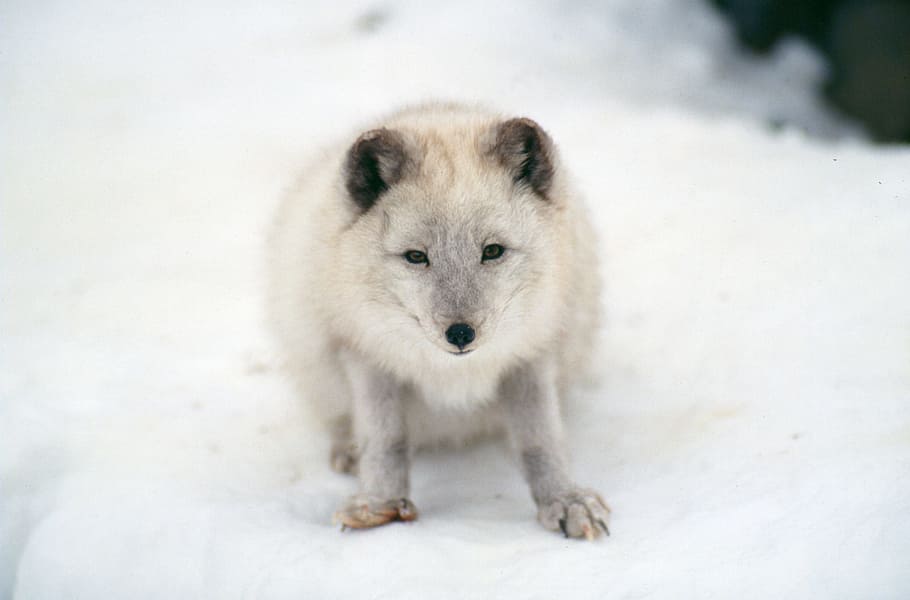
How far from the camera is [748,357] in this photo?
382 centimetres

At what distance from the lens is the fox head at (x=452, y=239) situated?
264cm

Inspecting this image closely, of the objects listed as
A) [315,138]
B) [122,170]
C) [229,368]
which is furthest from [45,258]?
[315,138]

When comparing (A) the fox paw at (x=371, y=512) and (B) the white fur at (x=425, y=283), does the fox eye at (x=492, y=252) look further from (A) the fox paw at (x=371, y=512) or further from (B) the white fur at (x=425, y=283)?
(A) the fox paw at (x=371, y=512)

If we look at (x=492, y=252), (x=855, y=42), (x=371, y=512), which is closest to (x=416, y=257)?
(x=492, y=252)

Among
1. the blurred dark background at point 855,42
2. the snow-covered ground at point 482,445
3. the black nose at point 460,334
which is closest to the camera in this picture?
the black nose at point 460,334

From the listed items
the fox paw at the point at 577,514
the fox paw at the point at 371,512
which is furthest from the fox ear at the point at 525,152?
the fox paw at the point at 371,512

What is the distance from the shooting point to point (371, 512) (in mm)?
2926

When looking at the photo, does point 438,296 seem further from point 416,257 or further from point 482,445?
point 482,445

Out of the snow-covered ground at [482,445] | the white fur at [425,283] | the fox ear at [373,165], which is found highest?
the fox ear at [373,165]

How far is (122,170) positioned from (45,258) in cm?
105

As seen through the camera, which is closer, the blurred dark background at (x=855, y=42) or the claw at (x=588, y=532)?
the claw at (x=588, y=532)

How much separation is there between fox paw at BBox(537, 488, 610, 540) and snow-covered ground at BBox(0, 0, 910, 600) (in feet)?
0.23

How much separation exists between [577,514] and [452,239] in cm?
104

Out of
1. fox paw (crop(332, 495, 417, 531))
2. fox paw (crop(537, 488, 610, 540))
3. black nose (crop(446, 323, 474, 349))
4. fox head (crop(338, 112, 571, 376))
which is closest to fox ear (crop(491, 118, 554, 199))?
fox head (crop(338, 112, 571, 376))
